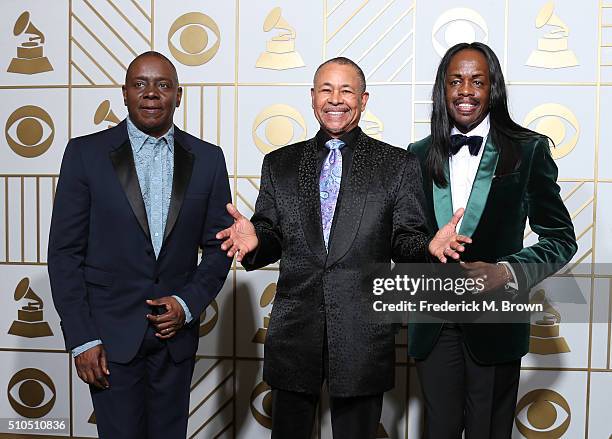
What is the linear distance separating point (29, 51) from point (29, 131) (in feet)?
1.28

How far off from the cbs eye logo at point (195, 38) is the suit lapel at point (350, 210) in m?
A: 1.41

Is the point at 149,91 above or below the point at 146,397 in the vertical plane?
above

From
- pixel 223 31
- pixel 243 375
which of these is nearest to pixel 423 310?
pixel 243 375

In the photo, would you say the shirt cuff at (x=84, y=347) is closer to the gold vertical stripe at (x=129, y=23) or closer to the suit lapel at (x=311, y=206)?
the suit lapel at (x=311, y=206)

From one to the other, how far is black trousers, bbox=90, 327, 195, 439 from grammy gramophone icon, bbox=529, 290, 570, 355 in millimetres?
1660

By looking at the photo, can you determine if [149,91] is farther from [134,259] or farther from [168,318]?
[168,318]

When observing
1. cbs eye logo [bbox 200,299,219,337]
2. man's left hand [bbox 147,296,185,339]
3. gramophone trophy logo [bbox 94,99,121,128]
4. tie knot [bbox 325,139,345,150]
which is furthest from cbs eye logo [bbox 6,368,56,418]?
tie knot [bbox 325,139,345,150]

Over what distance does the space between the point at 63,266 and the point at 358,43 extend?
5.60ft

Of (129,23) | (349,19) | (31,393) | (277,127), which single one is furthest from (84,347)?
(349,19)

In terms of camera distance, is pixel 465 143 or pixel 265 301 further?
pixel 265 301

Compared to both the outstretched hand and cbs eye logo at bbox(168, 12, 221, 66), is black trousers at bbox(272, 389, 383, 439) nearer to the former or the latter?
the outstretched hand

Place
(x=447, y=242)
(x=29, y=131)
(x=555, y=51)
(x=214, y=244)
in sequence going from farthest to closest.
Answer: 1. (x=29, y=131)
2. (x=555, y=51)
3. (x=214, y=244)
4. (x=447, y=242)

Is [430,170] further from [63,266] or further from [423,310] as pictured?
[63,266]

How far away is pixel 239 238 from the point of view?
6.75ft
